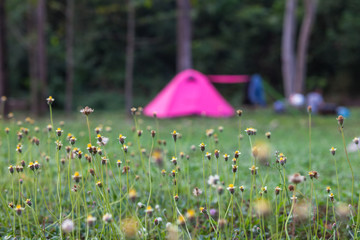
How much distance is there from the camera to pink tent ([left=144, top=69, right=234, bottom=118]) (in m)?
12.6

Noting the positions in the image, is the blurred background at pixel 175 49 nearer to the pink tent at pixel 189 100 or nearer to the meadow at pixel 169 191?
the pink tent at pixel 189 100

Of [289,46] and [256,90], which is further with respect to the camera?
[256,90]

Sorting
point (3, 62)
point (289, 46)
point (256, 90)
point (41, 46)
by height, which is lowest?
point (256, 90)

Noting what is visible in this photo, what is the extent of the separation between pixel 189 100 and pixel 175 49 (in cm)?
1382

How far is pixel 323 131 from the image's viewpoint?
983 centimetres

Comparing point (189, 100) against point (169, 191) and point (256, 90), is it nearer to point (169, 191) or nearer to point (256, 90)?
point (256, 90)

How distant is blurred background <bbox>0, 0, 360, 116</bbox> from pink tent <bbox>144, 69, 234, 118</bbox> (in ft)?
32.6

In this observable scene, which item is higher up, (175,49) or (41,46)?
(175,49)

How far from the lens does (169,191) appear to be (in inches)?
77.5

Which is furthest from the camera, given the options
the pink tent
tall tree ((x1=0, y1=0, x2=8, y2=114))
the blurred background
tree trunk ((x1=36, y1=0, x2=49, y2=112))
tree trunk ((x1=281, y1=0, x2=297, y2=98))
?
the blurred background

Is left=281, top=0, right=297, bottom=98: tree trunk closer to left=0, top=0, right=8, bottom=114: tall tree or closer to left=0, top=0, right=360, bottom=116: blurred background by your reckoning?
left=0, top=0, right=360, bottom=116: blurred background

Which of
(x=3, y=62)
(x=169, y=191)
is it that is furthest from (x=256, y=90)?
(x=169, y=191)

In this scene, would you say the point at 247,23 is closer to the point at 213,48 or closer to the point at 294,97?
the point at 213,48

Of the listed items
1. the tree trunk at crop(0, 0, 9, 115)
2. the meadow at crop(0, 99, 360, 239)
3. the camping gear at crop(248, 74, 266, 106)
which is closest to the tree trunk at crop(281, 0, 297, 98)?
the camping gear at crop(248, 74, 266, 106)
